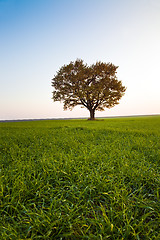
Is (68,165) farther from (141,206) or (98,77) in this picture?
(98,77)

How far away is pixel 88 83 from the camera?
3869cm

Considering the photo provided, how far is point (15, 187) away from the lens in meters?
2.48

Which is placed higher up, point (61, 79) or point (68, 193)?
point (61, 79)

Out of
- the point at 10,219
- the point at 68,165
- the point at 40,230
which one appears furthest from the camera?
the point at 68,165

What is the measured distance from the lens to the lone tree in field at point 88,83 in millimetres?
36500

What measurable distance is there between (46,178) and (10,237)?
4.34 ft

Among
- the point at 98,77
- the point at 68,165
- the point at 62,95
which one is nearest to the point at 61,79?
the point at 62,95

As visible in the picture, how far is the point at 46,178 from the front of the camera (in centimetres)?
294

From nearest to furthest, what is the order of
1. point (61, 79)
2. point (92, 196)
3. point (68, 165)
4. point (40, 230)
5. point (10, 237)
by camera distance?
point (10, 237) < point (40, 230) < point (92, 196) < point (68, 165) < point (61, 79)

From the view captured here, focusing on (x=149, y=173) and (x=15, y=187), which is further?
(x=149, y=173)

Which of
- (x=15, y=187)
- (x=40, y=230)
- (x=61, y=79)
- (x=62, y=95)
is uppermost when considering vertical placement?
(x=61, y=79)

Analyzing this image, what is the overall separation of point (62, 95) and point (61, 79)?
453 centimetres

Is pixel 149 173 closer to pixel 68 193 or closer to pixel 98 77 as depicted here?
pixel 68 193

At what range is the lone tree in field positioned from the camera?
3650cm
